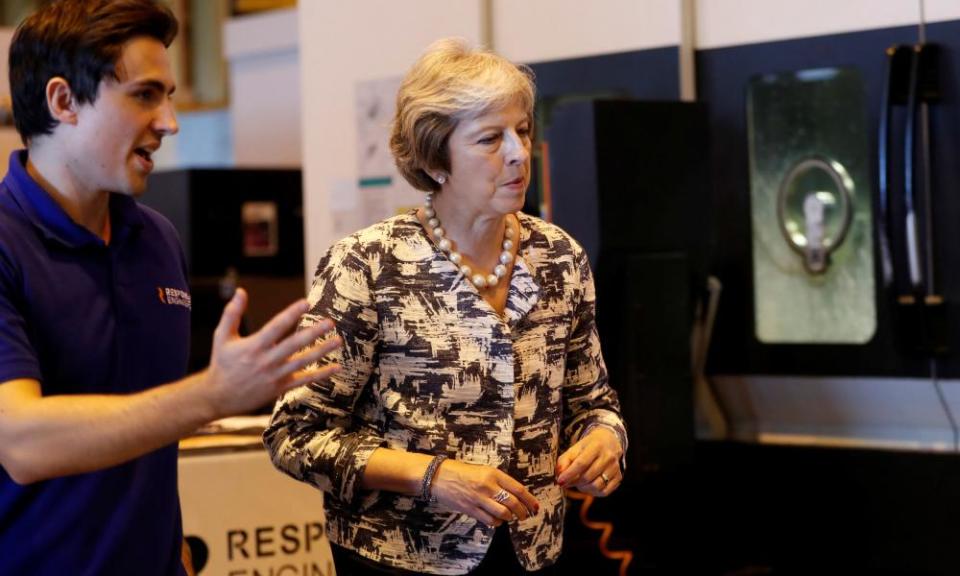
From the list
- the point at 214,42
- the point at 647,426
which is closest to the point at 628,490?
the point at 647,426

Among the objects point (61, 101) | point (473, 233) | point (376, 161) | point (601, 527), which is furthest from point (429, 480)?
point (376, 161)

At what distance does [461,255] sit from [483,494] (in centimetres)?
35

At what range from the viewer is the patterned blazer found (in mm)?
1672

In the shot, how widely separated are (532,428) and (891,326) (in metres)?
1.52

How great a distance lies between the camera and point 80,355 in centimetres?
145

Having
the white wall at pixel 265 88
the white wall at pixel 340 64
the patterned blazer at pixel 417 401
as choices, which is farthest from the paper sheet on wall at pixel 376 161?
the patterned blazer at pixel 417 401

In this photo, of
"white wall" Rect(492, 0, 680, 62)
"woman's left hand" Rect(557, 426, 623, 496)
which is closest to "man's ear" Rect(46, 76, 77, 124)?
"woman's left hand" Rect(557, 426, 623, 496)

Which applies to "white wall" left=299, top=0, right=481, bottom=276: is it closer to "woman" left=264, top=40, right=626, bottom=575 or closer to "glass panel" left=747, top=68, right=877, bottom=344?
"glass panel" left=747, top=68, right=877, bottom=344

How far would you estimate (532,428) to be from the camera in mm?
1713

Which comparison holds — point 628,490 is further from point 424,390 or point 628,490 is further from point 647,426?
point 424,390

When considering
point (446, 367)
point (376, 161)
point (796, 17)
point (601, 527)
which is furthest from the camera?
point (376, 161)

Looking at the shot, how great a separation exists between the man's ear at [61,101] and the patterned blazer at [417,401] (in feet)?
1.27

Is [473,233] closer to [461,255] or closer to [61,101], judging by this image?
[461,255]

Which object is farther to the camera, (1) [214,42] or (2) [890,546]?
(1) [214,42]
